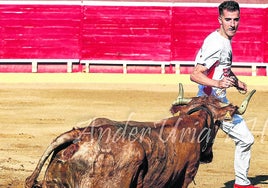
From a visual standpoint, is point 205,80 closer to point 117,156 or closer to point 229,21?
point 229,21

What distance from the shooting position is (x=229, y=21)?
5984 millimetres

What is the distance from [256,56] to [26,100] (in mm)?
7285

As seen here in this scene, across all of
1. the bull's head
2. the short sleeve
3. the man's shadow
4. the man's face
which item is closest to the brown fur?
the bull's head

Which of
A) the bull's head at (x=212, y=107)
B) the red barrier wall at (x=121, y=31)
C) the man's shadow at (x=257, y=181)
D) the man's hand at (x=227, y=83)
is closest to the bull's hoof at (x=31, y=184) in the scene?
the bull's head at (x=212, y=107)

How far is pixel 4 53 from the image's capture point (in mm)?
18906

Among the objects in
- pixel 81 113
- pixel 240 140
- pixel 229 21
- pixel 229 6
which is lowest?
pixel 81 113

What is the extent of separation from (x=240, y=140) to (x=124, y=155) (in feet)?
7.66

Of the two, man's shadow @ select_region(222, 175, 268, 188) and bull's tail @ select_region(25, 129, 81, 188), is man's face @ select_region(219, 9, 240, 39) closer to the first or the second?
man's shadow @ select_region(222, 175, 268, 188)

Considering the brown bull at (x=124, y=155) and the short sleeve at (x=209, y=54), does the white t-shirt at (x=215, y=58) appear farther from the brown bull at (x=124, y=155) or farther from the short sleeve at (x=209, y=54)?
the brown bull at (x=124, y=155)

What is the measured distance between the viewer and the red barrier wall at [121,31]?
748 inches

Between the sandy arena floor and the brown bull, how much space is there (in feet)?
4.92

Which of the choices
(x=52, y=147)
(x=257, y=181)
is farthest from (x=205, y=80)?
(x=257, y=181)

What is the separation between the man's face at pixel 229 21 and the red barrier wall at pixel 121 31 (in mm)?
12933

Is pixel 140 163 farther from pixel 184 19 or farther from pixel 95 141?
pixel 184 19
